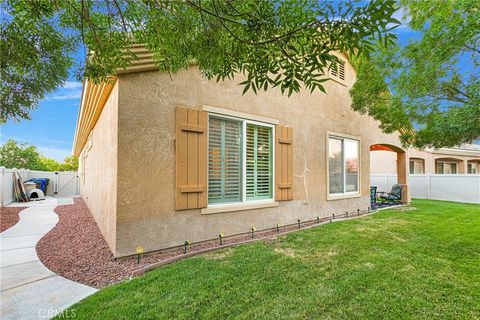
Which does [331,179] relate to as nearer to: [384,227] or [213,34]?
[384,227]

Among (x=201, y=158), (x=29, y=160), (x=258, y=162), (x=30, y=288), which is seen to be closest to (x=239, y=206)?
(x=258, y=162)

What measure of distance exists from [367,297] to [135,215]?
3.57 metres

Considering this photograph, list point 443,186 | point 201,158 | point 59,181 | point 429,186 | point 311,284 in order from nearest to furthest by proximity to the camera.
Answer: point 311,284
point 201,158
point 443,186
point 429,186
point 59,181

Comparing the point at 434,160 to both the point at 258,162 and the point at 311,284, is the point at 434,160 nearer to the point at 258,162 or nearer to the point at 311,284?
the point at 258,162

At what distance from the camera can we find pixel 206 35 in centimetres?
209

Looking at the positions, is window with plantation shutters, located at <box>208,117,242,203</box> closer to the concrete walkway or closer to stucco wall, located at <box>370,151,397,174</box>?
the concrete walkway

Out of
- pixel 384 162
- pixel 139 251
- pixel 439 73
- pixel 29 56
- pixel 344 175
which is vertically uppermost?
pixel 439 73

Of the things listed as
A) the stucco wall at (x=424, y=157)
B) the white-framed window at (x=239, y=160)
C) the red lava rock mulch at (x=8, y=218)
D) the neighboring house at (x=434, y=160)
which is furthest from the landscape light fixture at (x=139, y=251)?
the stucco wall at (x=424, y=157)

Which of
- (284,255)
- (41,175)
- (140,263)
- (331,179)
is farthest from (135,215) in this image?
(41,175)

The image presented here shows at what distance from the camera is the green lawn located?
252 centimetres

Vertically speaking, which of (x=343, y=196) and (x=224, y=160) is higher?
(x=224, y=160)

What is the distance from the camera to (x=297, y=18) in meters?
1.71

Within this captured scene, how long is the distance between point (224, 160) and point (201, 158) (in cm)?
64

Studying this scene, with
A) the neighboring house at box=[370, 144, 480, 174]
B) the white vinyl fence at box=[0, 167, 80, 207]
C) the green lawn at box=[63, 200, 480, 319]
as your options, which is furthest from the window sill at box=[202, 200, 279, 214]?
the neighboring house at box=[370, 144, 480, 174]
